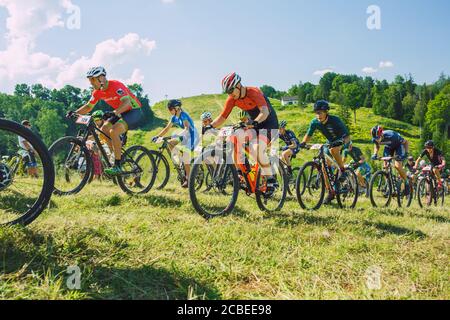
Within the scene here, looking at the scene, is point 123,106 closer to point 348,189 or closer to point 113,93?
point 113,93

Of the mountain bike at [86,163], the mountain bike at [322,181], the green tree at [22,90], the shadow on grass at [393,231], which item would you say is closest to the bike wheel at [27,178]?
the mountain bike at [86,163]

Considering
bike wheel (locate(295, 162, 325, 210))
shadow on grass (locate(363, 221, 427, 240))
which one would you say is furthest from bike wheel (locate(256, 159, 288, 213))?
shadow on grass (locate(363, 221, 427, 240))

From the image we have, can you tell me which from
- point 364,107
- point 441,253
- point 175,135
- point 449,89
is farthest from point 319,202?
point 364,107

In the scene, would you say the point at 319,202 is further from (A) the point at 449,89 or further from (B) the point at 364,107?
(B) the point at 364,107

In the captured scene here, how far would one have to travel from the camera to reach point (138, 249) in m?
3.55

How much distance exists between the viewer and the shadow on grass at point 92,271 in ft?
8.82

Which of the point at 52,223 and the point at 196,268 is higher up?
the point at 52,223

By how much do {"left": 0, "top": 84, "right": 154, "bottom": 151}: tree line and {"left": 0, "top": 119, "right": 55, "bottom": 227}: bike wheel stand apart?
75.2 meters

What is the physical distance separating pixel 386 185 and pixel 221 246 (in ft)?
27.7

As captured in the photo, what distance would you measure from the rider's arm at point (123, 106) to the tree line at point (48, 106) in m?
72.4

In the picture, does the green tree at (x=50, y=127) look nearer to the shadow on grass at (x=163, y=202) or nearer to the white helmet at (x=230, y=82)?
the shadow on grass at (x=163, y=202)

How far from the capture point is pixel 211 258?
3.58 m
